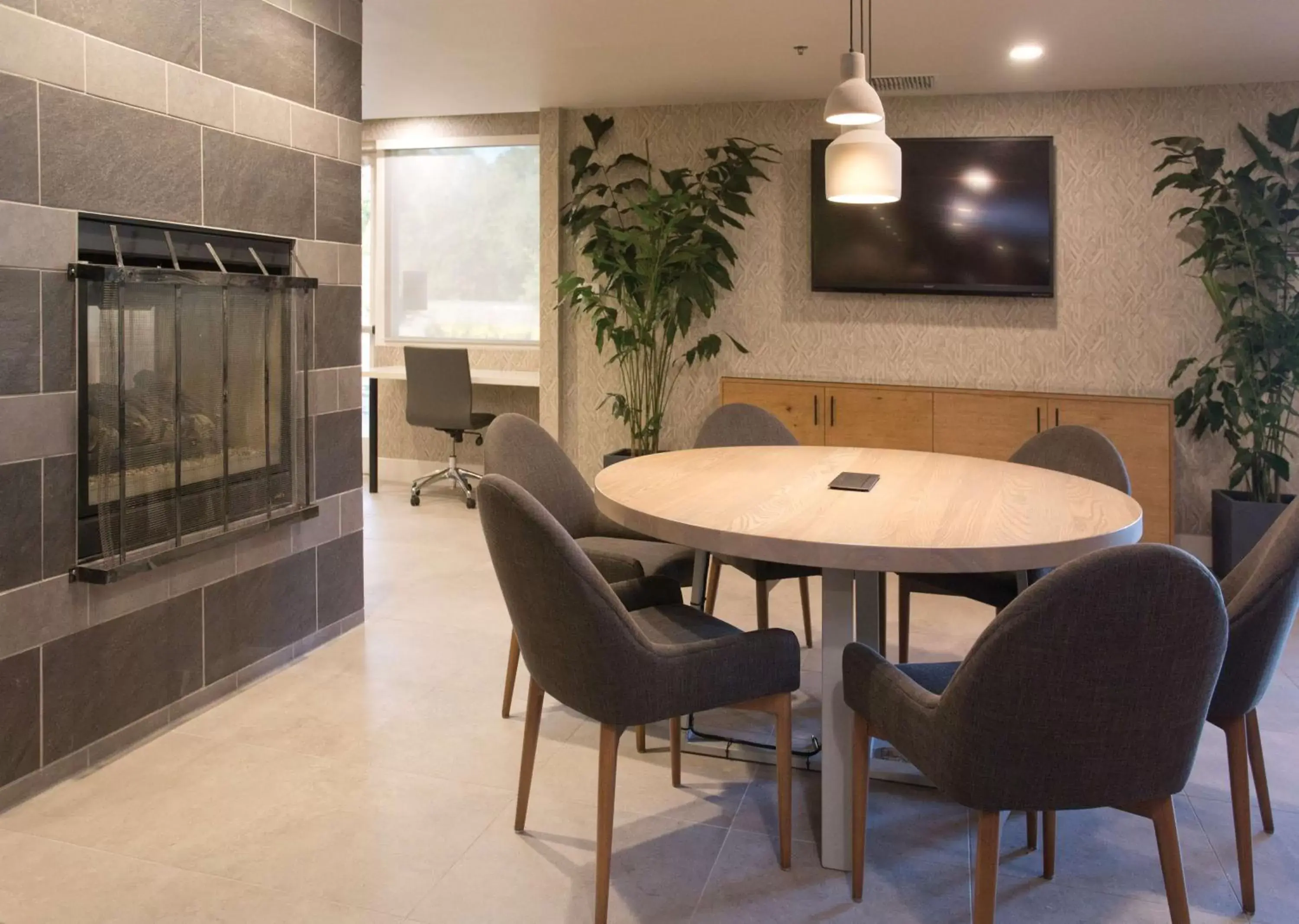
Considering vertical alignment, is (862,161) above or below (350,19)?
below

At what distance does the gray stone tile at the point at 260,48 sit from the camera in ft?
9.98

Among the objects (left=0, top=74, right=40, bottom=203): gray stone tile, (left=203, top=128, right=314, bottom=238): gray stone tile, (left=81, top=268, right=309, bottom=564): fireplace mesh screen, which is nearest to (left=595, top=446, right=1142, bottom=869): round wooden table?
(left=81, top=268, right=309, bottom=564): fireplace mesh screen

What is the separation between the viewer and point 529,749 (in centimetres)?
235

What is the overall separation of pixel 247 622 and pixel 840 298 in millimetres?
3673

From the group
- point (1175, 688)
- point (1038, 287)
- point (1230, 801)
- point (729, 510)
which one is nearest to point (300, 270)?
point (729, 510)

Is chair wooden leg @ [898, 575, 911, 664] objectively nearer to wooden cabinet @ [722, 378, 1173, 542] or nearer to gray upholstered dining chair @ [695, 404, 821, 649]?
gray upholstered dining chair @ [695, 404, 821, 649]

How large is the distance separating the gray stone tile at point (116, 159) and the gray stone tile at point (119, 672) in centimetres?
108

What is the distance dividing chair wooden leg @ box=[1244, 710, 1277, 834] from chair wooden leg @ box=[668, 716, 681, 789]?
1.23 metres

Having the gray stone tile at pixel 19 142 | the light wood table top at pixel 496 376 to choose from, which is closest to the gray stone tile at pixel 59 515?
the gray stone tile at pixel 19 142

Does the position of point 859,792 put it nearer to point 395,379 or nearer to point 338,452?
point 338,452

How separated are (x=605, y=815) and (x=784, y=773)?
41 cm

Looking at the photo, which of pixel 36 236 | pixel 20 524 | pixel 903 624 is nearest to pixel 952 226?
pixel 903 624

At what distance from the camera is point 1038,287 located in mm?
5391

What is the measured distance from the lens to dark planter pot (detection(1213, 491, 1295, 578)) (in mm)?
4723
